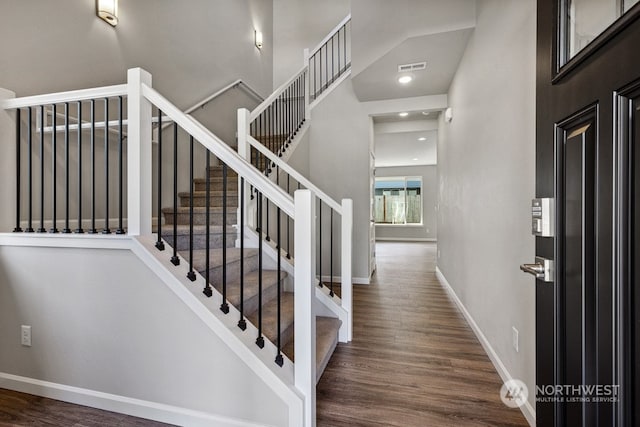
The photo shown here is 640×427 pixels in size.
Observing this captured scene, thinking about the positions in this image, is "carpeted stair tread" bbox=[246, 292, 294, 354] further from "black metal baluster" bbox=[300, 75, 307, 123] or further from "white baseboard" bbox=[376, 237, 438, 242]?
"white baseboard" bbox=[376, 237, 438, 242]

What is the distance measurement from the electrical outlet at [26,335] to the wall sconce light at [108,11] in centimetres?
233

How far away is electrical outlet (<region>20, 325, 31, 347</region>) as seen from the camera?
5.86 ft

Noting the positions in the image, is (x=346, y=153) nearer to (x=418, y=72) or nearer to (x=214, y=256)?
(x=418, y=72)

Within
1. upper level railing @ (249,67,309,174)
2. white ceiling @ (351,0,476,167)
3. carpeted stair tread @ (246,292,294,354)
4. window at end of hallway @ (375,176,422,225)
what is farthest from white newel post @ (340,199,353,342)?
window at end of hallway @ (375,176,422,225)

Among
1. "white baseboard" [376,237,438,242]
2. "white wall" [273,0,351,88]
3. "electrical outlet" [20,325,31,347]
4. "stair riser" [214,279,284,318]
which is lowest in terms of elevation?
"white baseboard" [376,237,438,242]

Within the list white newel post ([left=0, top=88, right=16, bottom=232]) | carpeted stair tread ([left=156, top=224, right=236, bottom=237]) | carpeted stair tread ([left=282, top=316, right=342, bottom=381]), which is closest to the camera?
white newel post ([left=0, top=88, right=16, bottom=232])

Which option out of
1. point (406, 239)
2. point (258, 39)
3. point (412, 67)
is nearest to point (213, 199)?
point (412, 67)

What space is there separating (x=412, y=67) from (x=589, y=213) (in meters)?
2.95

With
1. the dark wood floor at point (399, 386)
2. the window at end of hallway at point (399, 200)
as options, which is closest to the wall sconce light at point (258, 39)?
the dark wood floor at point (399, 386)

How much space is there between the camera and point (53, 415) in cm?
163

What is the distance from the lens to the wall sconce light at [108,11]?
243 centimetres

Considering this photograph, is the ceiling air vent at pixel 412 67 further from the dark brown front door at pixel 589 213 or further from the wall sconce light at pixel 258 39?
the wall sconce light at pixel 258 39

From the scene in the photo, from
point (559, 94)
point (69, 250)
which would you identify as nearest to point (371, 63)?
point (559, 94)

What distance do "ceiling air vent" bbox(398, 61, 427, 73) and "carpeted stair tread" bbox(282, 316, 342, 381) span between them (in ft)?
8.59
